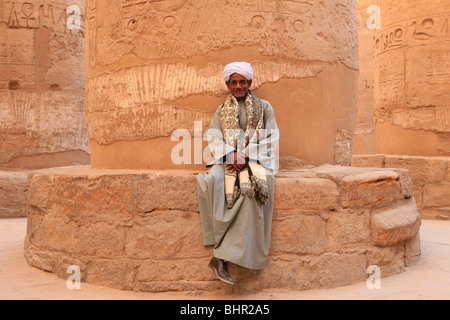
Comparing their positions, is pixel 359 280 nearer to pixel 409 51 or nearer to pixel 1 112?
pixel 409 51

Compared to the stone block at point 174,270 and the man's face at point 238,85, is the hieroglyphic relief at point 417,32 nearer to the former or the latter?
the man's face at point 238,85

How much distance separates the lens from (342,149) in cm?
415

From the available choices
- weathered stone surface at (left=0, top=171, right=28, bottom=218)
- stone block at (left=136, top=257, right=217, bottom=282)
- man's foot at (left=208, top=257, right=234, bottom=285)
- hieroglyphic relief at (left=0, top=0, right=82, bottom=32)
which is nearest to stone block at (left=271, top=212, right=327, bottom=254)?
man's foot at (left=208, top=257, right=234, bottom=285)

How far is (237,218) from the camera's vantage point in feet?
10.3

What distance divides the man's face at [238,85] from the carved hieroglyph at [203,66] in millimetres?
214

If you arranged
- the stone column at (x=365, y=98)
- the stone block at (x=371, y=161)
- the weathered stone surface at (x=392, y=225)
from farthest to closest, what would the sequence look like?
the stone column at (x=365, y=98)
the stone block at (x=371, y=161)
the weathered stone surface at (x=392, y=225)

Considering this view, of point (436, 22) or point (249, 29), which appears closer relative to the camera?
point (249, 29)

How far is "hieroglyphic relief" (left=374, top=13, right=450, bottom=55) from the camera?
604cm

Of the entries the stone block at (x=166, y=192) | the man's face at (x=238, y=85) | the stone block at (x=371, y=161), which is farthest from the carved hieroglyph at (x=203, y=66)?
the stone block at (x=371, y=161)

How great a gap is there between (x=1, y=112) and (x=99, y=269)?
4008mm

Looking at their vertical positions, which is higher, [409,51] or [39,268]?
[409,51]

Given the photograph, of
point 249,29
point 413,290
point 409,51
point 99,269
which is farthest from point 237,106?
point 409,51

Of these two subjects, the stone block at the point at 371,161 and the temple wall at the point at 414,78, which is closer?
the temple wall at the point at 414,78

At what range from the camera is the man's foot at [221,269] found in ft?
10.0
